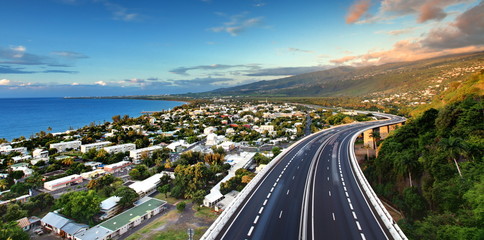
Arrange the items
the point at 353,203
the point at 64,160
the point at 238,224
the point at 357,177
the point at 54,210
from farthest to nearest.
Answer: the point at 64,160
the point at 54,210
the point at 357,177
the point at 353,203
the point at 238,224

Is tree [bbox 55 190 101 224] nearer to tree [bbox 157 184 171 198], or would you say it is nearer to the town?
the town

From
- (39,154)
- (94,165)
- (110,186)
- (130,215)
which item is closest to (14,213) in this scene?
(110,186)

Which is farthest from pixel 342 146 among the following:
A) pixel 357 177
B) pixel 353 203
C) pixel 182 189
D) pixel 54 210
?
pixel 54 210

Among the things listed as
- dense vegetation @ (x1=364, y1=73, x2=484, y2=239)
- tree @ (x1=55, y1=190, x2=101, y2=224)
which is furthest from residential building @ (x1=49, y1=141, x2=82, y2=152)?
dense vegetation @ (x1=364, y1=73, x2=484, y2=239)

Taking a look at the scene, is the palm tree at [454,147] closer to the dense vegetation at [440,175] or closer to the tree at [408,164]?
the dense vegetation at [440,175]

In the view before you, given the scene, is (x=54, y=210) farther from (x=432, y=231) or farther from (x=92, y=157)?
(x=432, y=231)

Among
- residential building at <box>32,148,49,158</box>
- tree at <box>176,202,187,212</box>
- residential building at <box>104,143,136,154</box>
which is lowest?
tree at <box>176,202,187,212</box>

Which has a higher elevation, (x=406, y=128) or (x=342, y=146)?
(x=406, y=128)
